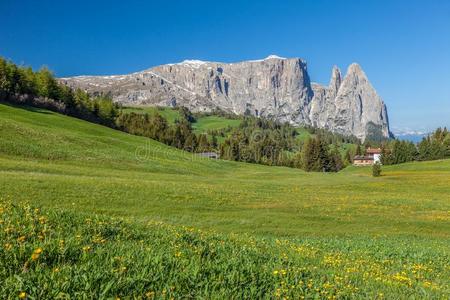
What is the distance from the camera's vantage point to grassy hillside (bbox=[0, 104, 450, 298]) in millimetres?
6195

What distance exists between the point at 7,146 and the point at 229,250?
50.5 m

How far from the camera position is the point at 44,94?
108625 mm

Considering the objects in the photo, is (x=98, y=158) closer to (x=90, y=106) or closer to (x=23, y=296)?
(x=23, y=296)

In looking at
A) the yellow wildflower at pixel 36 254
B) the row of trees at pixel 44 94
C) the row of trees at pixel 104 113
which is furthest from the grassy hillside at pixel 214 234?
the row of trees at pixel 104 113

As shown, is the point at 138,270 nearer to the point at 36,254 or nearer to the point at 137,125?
the point at 36,254

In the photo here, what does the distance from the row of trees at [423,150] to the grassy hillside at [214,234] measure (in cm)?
11780

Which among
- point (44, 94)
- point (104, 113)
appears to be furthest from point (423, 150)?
point (44, 94)

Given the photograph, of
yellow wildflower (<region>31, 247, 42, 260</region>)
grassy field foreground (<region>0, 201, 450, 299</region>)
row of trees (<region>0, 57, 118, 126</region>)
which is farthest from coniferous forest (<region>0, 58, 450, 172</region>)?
yellow wildflower (<region>31, 247, 42, 260</region>)

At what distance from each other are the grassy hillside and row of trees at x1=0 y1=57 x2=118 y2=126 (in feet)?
132

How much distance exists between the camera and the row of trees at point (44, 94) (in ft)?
315

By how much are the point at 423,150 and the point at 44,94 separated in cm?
16667

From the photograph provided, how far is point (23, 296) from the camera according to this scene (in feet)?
14.6

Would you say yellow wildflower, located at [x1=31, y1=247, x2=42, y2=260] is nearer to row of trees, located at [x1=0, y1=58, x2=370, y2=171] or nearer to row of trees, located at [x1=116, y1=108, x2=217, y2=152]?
row of trees, located at [x1=0, y1=58, x2=370, y2=171]

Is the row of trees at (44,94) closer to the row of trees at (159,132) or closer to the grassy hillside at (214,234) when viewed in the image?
the row of trees at (159,132)
